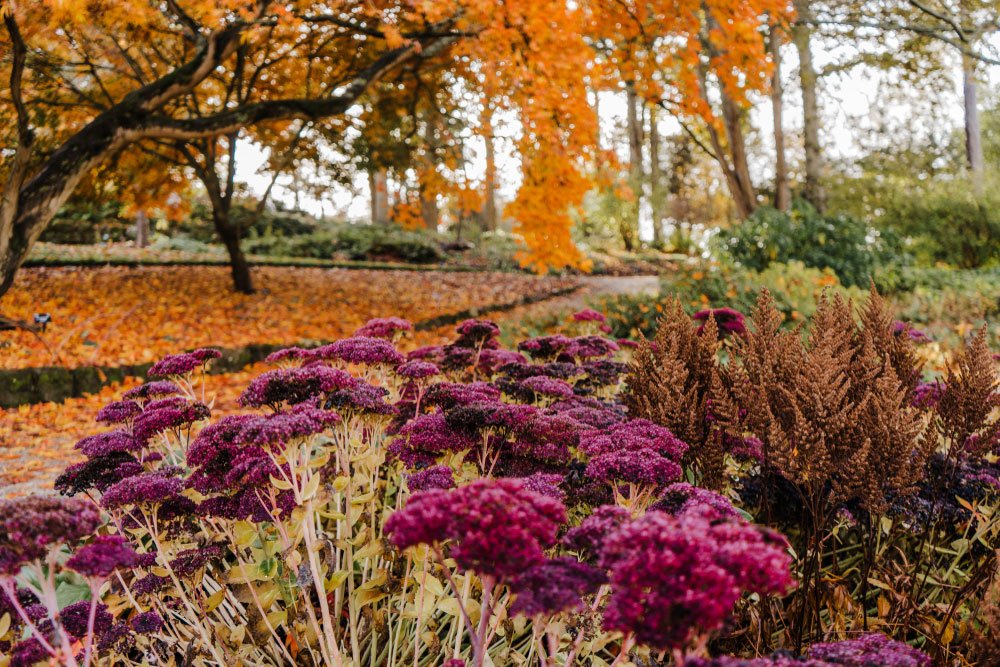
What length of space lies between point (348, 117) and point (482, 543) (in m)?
11.4

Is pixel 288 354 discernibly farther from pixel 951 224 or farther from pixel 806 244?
pixel 951 224

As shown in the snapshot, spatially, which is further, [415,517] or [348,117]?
[348,117]

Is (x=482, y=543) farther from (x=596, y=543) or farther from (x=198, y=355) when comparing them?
(x=198, y=355)

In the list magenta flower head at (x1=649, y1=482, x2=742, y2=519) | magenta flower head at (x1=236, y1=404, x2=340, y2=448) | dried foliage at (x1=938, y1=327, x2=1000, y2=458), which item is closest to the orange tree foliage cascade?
magenta flower head at (x1=236, y1=404, x2=340, y2=448)

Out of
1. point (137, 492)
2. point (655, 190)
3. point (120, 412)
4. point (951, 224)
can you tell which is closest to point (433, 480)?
point (137, 492)

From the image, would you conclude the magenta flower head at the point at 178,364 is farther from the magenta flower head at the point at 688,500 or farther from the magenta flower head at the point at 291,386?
the magenta flower head at the point at 688,500

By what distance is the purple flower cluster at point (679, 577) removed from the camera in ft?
2.74

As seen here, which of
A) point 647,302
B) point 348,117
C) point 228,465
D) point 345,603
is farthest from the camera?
point 348,117

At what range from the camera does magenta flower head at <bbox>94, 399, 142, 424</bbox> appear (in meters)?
2.19

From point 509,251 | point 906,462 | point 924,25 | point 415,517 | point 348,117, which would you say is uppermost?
point 924,25

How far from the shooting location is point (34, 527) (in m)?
1.09

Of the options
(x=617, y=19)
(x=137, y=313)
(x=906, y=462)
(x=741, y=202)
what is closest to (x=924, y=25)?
(x=741, y=202)

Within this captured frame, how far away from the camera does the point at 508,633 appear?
180 cm

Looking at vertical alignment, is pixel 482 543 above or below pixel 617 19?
below
